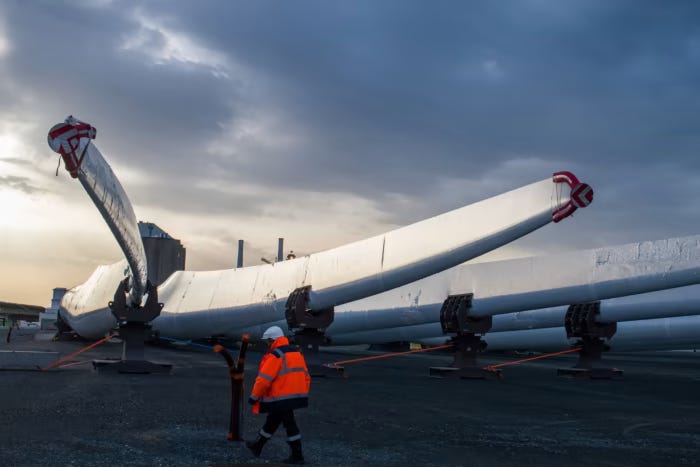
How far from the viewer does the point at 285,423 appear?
8.12m

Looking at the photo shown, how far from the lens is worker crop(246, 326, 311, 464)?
26.5ft

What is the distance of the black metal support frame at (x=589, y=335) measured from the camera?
2478cm

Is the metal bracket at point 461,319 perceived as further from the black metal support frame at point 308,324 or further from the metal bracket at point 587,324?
the metal bracket at point 587,324

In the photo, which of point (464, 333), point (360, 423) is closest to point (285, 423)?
point (360, 423)

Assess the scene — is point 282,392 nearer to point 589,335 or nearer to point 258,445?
point 258,445

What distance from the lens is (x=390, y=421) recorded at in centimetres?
1204

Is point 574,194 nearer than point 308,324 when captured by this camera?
Yes

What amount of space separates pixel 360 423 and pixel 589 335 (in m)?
15.6

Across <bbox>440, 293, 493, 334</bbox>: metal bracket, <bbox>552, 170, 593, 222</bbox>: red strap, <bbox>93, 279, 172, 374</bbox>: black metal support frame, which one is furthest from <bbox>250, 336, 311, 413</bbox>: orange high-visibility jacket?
<bbox>440, 293, 493, 334</bbox>: metal bracket

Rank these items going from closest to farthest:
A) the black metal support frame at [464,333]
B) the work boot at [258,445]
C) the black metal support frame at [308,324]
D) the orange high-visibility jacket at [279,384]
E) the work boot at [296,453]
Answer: the orange high-visibility jacket at [279,384] < the work boot at [296,453] < the work boot at [258,445] < the black metal support frame at [308,324] < the black metal support frame at [464,333]

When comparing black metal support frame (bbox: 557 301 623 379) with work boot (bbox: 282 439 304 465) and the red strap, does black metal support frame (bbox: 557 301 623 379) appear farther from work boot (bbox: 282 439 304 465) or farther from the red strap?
work boot (bbox: 282 439 304 465)

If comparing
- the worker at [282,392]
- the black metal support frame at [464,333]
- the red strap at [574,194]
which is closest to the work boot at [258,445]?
the worker at [282,392]

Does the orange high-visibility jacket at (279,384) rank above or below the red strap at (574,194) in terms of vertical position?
below

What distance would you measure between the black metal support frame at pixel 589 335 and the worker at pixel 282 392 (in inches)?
724
